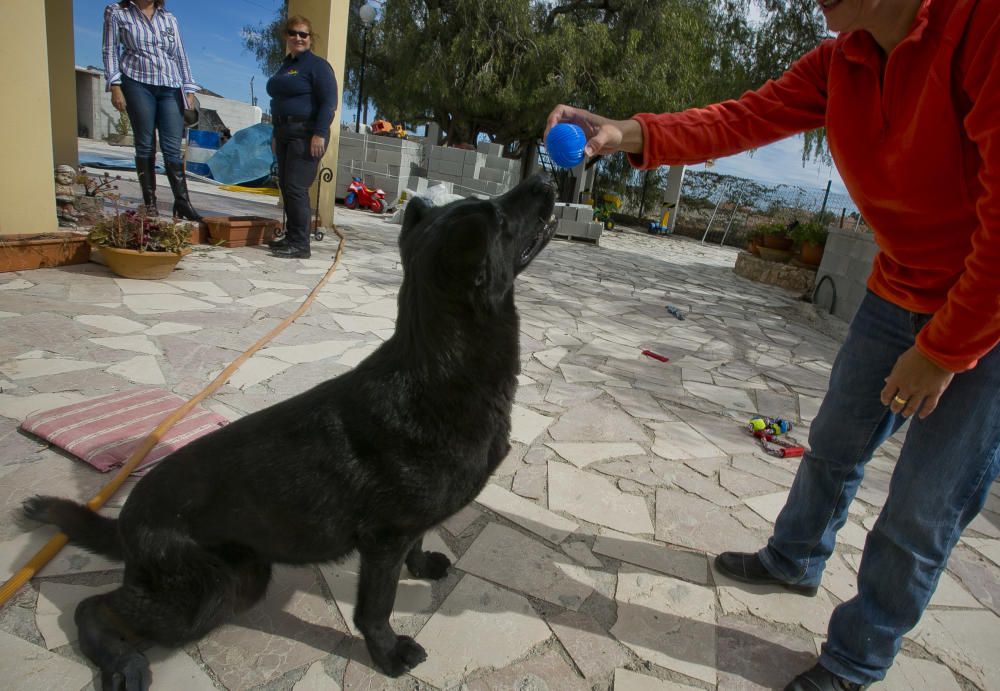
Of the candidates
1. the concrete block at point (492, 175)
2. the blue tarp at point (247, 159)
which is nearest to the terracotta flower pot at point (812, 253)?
the concrete block at point (492, 175)

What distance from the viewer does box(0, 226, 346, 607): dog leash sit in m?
1.75

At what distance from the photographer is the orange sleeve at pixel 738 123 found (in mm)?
1892

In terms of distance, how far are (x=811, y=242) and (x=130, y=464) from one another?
10580 mm

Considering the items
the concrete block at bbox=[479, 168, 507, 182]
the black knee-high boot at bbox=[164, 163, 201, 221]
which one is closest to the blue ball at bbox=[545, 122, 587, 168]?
the black knee-high boot at bbox=[164, 163, 201, 221]

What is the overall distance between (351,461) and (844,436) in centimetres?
158

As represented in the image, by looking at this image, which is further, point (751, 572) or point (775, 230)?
point (775, 230)

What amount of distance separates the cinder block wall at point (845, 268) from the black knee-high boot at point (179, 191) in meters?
8.38

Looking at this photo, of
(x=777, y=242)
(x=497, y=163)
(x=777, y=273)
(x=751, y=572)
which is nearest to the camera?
(x=751, y=572)

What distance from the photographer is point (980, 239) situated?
1186 millimetres

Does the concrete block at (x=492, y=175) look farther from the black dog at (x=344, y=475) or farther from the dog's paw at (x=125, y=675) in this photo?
the dog's paw at (x=125, y=675)

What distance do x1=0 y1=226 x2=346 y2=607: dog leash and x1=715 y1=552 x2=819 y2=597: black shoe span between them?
2359mm

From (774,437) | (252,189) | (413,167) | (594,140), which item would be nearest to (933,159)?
(594,140)

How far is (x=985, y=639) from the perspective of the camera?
2.07m

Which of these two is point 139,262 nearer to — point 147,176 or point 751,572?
point 147,176
